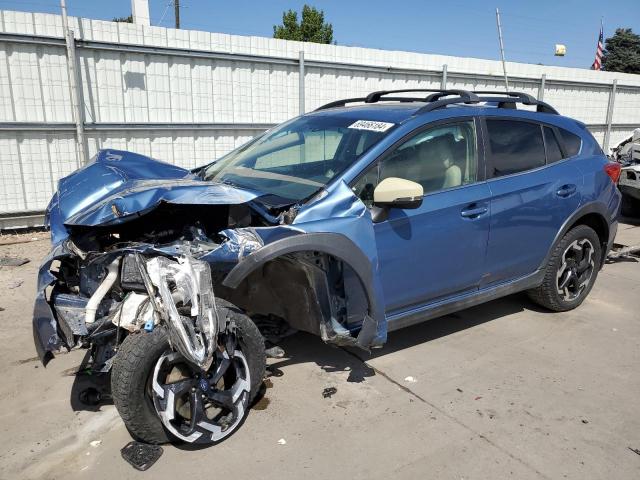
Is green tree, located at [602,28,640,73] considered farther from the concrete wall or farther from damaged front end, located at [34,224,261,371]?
damaged front end, located at [34,224,261,371]

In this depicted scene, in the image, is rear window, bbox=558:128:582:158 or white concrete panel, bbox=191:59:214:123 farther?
white concrete panel, bbox=191:59:214:123

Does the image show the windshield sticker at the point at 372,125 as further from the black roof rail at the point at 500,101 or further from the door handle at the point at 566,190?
the door handle at the point at 566,190

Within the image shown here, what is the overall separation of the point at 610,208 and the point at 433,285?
219 centimetres

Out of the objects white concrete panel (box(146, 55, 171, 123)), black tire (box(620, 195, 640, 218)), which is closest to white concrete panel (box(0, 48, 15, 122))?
white concrete panel (box(146, 55, 171, 123))

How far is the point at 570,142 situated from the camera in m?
4.70

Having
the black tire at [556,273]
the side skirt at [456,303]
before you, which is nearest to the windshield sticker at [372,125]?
the side skirt at [456,303]

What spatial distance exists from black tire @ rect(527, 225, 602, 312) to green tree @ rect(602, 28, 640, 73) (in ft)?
176

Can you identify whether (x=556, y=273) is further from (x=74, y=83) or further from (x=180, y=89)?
(x=74, y=83)

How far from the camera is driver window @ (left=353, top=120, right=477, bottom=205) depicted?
11.6 ft

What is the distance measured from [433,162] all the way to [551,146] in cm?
136

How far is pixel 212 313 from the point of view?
282 cm

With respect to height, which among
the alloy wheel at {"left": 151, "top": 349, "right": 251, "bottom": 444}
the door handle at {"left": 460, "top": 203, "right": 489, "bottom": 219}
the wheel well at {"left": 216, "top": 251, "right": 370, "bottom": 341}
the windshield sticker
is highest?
the windshield sticker

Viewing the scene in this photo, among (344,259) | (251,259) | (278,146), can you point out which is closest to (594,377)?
(344,259)

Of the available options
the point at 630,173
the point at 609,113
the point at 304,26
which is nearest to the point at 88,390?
the point at 630,173
